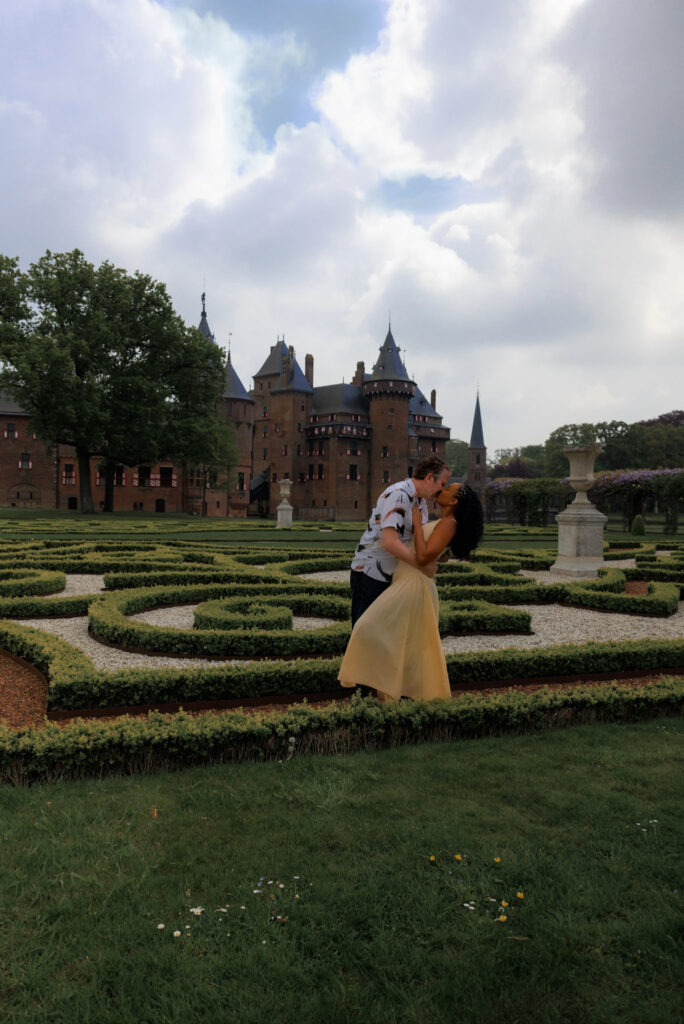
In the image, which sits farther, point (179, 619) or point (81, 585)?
point (81, 585)

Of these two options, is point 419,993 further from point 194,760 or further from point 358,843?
point 194,760

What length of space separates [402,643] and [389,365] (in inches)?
2590

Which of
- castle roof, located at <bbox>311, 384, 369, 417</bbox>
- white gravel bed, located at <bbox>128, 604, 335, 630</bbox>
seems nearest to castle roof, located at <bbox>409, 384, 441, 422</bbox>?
castle roof, located at <bbox>311, 384, 369, 417</bbox>

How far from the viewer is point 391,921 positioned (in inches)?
108

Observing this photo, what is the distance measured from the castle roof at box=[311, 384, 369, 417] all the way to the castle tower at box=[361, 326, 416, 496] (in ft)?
6.03

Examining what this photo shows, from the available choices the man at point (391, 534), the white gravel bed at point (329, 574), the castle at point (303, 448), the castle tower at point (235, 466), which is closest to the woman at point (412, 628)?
the man at point (391, 534)

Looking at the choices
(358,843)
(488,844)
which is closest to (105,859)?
(358,843)

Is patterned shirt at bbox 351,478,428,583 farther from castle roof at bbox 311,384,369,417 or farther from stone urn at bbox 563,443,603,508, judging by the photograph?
castle roof at bbox 311,384,369,417

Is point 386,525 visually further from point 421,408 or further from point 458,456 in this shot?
point 458,456

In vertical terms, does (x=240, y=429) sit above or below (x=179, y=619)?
above

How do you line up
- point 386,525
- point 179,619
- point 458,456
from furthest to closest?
point 458,456 → point 179,619 → point 386,525

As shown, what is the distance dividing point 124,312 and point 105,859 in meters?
36.1

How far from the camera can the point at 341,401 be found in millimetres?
70125

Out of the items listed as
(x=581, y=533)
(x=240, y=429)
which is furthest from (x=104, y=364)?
(x=240, y=429)
